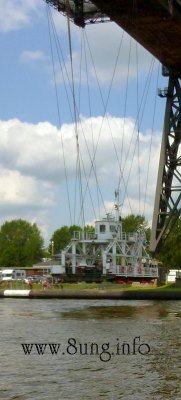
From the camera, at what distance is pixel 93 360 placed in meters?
15.7

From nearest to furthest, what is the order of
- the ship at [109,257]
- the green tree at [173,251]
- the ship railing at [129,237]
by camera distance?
the ship at [109,257]
the ship railing at [129,237]
the green tree at [173,251]

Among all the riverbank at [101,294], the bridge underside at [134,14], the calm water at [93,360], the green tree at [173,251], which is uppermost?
the bridge underside at [134,14]

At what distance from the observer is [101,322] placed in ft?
82.9

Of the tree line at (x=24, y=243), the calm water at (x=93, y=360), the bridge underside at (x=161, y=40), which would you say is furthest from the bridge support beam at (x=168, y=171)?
the tree line at (x=24, y=243)

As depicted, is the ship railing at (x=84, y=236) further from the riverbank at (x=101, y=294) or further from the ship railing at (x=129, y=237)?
the riverbank at (x=101, y=294)

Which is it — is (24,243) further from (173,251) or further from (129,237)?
(129,237)

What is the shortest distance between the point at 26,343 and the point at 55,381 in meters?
5.51

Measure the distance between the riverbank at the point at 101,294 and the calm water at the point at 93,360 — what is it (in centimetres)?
1799

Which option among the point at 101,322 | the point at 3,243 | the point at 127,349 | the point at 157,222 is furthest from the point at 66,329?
the point at 3,243

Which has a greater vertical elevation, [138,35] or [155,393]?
[138,35]

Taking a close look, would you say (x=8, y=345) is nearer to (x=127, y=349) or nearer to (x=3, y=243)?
(x=127, y=349)

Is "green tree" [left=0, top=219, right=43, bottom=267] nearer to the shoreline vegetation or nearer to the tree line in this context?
the tree line

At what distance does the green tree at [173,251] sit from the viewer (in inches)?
3428

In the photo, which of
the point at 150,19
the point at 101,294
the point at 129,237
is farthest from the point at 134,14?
the point at 129,237
